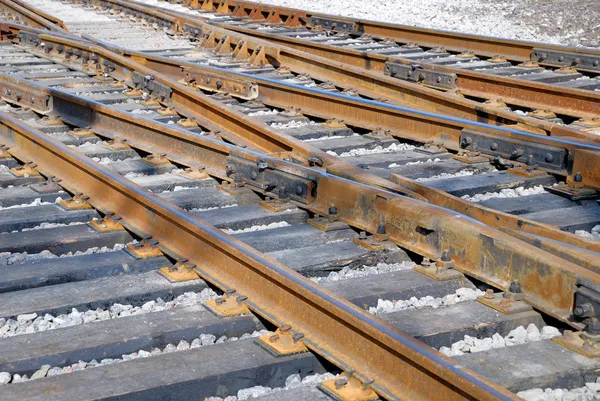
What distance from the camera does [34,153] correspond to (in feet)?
23.1

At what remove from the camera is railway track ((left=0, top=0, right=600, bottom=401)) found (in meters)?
3.72

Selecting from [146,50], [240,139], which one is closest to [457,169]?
[240,139]

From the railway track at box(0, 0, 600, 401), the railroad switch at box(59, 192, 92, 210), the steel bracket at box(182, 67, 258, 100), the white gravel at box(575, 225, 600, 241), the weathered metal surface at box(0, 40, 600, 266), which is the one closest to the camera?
the railway track at box(0, 0, 600, 401)

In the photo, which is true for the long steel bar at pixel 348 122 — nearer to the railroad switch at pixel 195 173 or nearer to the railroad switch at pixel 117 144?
the railroad switch at pixel 195 173

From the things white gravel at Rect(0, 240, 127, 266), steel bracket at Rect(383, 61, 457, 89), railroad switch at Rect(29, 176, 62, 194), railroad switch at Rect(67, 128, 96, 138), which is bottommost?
white gravel at Rect(0, 240, 127, 266)

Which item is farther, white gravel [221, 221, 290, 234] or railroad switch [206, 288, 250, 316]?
white gravel [221, 221, 290, 234]

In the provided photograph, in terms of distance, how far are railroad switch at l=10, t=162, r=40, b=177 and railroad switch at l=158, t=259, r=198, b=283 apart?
226 cm

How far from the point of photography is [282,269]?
4.39 meters

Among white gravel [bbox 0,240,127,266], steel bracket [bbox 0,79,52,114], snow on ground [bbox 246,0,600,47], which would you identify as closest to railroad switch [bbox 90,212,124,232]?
white gravel [bbox 0,240,127,266]

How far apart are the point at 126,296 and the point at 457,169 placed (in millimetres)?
2985

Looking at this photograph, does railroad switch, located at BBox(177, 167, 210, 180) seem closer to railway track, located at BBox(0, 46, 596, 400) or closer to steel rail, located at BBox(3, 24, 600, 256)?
railway track, located at BBox(0, 46, 596, 400)

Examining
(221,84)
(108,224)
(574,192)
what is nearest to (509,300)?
(574,192)

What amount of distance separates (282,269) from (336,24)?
10.0 meters

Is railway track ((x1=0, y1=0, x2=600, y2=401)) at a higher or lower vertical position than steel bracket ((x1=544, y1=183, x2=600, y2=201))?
lower
